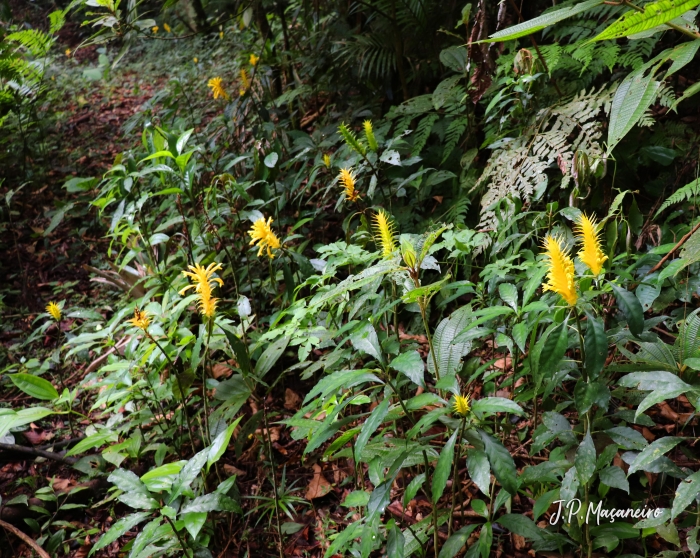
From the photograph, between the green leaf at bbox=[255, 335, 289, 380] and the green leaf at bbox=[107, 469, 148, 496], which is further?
the green leaf at bbox=[255, 335, 289, 380]

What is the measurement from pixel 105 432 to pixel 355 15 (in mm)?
3033

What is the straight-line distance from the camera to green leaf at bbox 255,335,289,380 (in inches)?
76.6

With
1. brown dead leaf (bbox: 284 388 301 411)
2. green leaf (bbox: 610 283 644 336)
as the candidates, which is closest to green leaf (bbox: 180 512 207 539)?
brown dead leaf (bbox: 284 388 301 411)

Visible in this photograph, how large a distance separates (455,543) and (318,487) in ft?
2.59

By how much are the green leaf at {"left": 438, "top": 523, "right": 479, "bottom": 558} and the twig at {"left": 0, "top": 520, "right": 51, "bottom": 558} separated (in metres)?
1.52

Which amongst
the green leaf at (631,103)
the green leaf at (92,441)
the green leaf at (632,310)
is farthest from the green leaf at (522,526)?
the green leaf at (92,441)

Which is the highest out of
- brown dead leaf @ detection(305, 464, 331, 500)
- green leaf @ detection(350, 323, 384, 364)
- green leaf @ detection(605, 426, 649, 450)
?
green leaf @ detection(350, 323, 384, 364)

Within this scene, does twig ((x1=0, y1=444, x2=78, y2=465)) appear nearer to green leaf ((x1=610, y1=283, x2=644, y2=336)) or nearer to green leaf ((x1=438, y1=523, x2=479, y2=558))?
green leaf ((x1=438, y1=523, x2=479, y2=558))

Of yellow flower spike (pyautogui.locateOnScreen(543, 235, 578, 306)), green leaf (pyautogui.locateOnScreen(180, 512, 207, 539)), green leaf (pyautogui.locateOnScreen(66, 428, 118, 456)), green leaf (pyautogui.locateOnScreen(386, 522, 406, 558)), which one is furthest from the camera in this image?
green leaf (pyautogui.locateOnScreen(66, 428, 118, 456))

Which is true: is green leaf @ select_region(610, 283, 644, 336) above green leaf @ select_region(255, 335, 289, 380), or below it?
above

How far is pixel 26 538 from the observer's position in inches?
81.7

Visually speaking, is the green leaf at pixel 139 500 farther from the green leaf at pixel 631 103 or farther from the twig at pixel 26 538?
the green leaf at pixel 631 103

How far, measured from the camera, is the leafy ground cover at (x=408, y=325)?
4.24ft

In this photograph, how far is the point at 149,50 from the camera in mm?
7961
